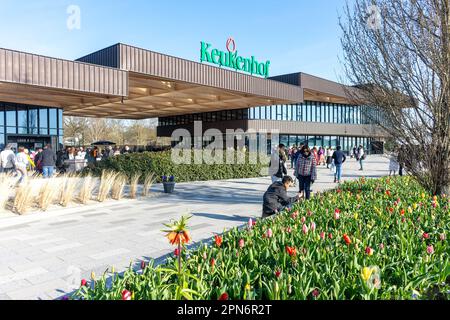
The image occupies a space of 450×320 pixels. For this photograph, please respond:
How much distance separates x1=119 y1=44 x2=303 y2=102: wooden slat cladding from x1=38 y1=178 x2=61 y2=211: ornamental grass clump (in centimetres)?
895

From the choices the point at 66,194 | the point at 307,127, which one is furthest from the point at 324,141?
the point at 66,194

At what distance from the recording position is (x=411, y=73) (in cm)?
673

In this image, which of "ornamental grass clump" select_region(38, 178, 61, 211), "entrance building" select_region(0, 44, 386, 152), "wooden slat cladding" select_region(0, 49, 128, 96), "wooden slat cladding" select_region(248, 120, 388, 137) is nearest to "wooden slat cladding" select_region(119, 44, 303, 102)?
"entrance building" select_region(0, 44, 386, 152)

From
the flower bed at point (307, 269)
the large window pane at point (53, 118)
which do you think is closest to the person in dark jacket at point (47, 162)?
the flower bed at point (307, 269)

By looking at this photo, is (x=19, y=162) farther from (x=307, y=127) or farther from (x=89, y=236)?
(x=307, y=127)

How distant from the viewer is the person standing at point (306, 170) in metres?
9.30

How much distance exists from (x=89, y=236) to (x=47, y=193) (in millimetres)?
3201

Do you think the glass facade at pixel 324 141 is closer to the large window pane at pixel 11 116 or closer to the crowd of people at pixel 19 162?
the large window pane at pixel 11 116

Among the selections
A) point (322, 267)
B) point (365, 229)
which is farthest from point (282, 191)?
point (322, 267)

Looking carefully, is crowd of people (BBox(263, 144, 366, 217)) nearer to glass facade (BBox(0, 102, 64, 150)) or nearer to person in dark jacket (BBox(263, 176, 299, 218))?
person in dark jacket (BBox(263, 176, 299, 218))

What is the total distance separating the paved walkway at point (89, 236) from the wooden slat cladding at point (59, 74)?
7578mm

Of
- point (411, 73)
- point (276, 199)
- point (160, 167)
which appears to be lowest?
point (276, 199)

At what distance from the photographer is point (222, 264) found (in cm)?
301

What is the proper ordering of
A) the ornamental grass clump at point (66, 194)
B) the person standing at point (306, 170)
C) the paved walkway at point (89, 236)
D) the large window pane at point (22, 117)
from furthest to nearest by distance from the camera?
the large window pane at point (22, 117) < the person standing at point (306, 170) < the ornamental grass clump at point (66, 194) < the paved walkway at point (89, 236)
